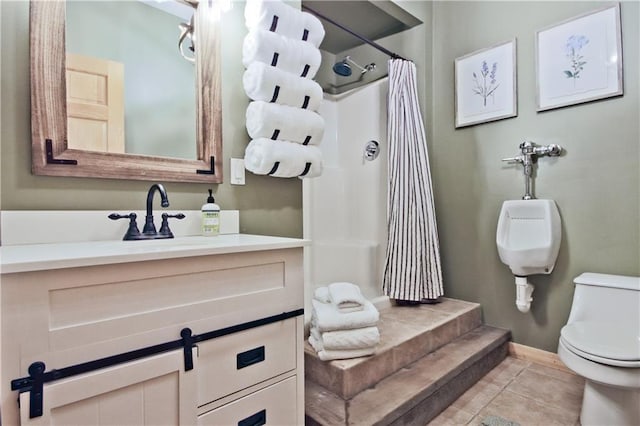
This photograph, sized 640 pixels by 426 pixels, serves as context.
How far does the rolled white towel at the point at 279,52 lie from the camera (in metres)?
1.53

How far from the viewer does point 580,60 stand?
2014mm

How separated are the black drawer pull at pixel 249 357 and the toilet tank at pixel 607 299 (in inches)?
67.2

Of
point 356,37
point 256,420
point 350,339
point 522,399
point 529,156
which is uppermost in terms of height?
point 356,37

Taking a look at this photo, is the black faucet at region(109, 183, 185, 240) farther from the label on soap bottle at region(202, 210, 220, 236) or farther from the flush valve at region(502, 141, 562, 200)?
the flush valve at region(502, 141, 562, 200)

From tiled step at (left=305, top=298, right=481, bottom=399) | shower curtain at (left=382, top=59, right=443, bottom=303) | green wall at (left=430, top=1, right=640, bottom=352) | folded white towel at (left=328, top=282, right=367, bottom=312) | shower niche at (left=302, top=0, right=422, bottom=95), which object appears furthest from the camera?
shower niche at (left=302, top=0, right=422, bottom=95)

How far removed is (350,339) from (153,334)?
881 millimetres

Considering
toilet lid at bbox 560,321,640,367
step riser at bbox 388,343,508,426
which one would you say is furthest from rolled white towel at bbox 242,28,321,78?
toilet lid at bbox 560,321,640,367

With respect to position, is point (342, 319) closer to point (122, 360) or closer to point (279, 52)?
point (122, 360)

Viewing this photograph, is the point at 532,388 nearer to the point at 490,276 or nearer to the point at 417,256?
the point at 490,276

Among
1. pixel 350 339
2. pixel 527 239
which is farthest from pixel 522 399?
pixel 350 339

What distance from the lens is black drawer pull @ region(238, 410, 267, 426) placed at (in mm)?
1078

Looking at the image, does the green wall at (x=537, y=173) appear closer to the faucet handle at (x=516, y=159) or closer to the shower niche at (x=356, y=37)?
→ the faucet handle at (x=516, y=159)

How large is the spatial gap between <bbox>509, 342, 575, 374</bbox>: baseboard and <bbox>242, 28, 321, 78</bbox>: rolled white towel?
2174 mm

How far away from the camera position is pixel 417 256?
7.76ft
